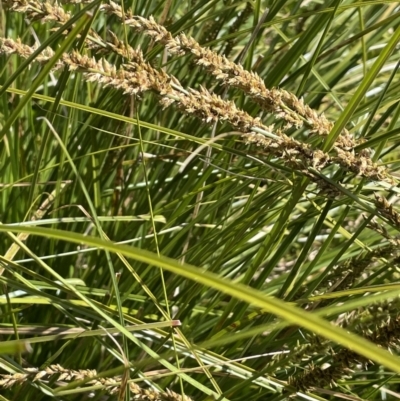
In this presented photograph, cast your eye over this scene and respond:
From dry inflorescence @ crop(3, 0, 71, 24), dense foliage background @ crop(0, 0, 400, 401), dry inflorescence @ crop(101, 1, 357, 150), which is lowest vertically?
dense foliage background @ crop(0, 0, 400, 401)

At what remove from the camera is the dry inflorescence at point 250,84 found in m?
0.81

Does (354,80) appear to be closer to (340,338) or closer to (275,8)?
(275,8)

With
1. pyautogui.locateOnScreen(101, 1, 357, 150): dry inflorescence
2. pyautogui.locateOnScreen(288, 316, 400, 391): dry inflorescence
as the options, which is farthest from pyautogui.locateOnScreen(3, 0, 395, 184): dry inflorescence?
pyautogui.locateOnScreen(288, 316, 400, 391): dry inflorescence

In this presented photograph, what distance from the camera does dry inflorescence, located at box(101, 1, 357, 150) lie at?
31.9 inches

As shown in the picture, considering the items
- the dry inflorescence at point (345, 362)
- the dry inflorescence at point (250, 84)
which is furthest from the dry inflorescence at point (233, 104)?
the dry inflorescence at point (345, 362)

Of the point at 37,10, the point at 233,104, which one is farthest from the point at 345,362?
the point at 37,10

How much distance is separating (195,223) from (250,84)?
17.6 inches

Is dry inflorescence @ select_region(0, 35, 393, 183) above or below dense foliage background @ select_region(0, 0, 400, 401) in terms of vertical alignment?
above

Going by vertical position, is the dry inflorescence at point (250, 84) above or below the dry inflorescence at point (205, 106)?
above

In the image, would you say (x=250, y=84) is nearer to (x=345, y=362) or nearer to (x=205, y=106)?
(x=205, y=106)

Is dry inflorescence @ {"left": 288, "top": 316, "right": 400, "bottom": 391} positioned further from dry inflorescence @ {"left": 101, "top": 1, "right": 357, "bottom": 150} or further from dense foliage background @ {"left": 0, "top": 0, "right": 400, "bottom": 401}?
dry inflorescence @ {"left": 101, "top": 1, "right": 357, "bottom": 150}

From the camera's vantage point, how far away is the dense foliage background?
0.80 m

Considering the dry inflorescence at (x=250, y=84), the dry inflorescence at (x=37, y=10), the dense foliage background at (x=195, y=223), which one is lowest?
the dense foliage background at (x=195, y=223)

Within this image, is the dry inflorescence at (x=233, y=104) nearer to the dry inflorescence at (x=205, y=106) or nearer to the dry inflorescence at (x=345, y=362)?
the dry inflorescence at (x=205, y=106)
